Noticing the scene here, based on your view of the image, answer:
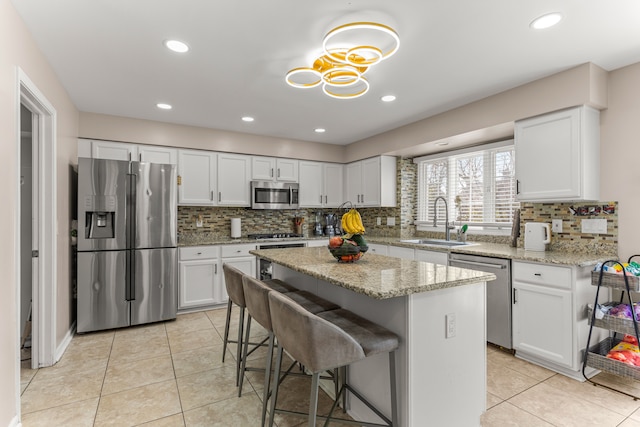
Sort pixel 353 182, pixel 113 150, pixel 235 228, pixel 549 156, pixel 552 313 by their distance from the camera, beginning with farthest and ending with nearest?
pixel 353 182 → pixel 235 228 → pixel 113 150 → pixel 549 156 → pixel 552 313

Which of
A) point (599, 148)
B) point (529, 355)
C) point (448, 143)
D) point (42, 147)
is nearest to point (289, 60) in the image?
point (42, 147)

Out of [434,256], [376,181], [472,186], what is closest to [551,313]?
[434,256]

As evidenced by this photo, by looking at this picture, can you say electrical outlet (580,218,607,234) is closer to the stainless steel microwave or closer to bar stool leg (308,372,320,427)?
bar stool leg (308,372,320,427)

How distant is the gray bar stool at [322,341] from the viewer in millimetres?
1387

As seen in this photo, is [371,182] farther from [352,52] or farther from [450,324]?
[450,324]

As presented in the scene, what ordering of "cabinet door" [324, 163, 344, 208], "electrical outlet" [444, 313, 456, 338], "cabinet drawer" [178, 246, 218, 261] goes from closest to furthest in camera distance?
"electrical outlet" [444, 313, 456, 338]
"cabinet drawer" [178, 246, 218, 261]
"cabinet door" [324, 163, 344, 208]

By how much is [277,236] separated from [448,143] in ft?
8.73

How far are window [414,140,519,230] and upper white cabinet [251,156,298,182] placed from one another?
6.34 ft

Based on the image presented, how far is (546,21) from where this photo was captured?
1.98 meters

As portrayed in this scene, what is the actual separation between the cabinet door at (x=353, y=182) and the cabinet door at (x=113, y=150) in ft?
10.3

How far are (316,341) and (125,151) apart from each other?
370 centimetres

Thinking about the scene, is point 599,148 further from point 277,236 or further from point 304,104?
point 277,236

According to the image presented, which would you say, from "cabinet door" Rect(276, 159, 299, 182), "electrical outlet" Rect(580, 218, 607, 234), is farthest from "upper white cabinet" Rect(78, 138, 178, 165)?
"electrical outlet" Rect(580, 218, 607, 234)

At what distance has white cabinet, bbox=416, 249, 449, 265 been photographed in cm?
333
